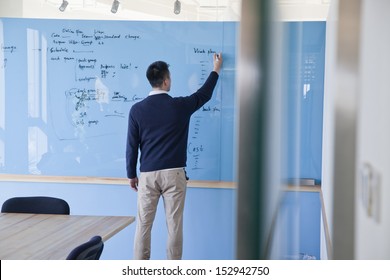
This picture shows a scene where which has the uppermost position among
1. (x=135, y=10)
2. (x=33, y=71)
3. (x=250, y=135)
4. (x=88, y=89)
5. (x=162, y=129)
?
(x=135, y=10)

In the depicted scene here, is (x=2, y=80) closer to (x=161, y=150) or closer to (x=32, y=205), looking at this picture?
(x=32, y=205)

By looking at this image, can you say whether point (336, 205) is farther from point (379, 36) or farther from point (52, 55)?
point (52, 55)

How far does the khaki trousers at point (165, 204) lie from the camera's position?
3.06 meters

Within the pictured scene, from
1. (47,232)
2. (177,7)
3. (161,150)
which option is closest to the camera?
(47,232)

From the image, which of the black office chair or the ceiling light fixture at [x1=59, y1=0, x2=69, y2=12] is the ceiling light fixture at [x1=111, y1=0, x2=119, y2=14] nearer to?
the ceiling light fixture at [x1=59, y1=0, x2=69, y2=12]

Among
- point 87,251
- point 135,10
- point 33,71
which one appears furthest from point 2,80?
point 87,251

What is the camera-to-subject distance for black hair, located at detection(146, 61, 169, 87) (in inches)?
123

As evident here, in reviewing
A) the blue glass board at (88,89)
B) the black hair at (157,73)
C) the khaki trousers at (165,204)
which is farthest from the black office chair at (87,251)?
the blue glass board at (88,89)

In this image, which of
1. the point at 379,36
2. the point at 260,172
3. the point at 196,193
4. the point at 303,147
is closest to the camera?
the point at 260,172

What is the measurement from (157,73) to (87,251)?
1622mm

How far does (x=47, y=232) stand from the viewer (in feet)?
7.12

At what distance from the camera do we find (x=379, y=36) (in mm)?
1028

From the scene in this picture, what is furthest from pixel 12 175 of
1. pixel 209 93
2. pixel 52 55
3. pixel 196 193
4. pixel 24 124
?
pixel 209 93
